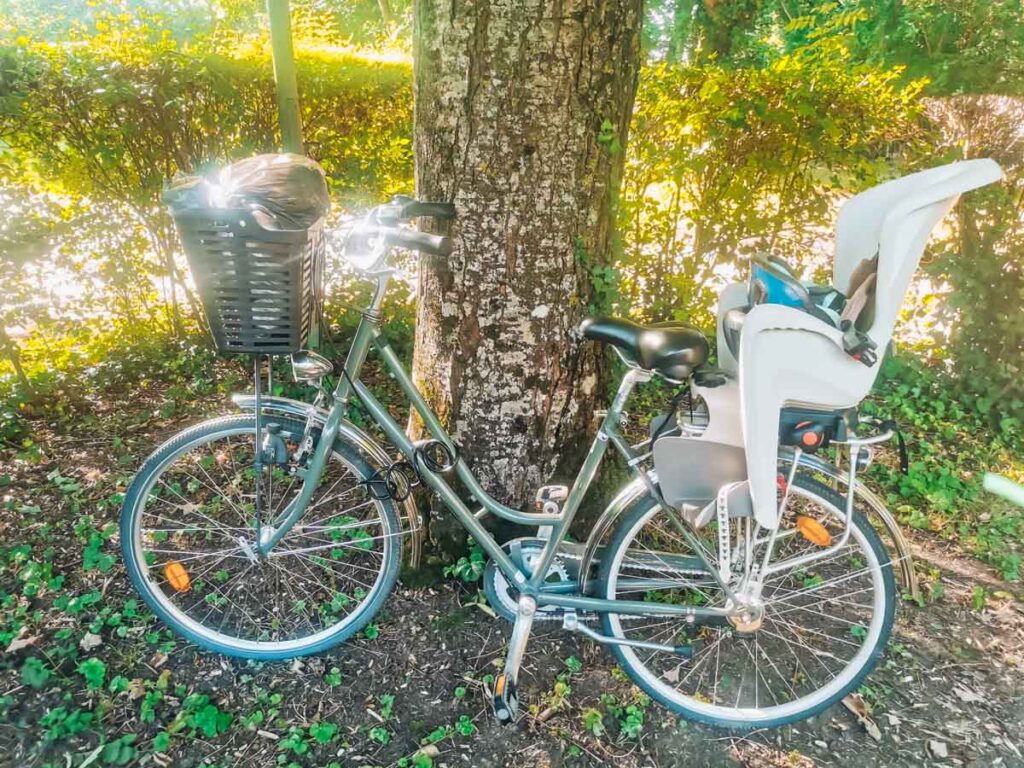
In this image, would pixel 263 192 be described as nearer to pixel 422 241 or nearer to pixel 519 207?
pixel 422 241

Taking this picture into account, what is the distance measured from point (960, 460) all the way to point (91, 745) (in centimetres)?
446

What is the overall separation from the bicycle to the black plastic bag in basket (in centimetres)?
19

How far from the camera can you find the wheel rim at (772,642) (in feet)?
7.40

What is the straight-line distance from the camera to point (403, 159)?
4379 millimetres

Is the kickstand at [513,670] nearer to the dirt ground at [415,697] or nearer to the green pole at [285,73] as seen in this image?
the dirt ground at [415,697]

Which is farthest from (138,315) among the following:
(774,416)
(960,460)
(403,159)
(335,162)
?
(960,460)

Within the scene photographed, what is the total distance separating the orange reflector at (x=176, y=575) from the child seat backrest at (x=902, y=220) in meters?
2.58

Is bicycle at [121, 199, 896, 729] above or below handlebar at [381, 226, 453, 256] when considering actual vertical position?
below

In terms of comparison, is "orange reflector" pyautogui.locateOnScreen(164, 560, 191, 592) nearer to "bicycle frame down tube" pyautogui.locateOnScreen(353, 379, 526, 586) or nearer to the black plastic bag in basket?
"bicycle frame down tube" pyautogui.locateOnScreen(353, 379, 526, 586)

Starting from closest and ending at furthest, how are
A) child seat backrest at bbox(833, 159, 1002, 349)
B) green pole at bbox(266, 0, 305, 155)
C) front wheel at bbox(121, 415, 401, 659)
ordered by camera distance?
1. child seat backrest at bbox(833, 159, 1002, 349)
2. front wheel at bbox(121, 415, 401, 659)
3. green pole at bbox(266, 0, 305, 155)

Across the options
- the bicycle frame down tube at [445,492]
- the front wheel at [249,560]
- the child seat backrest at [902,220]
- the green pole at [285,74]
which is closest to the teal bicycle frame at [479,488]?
the bicycle frame down tube at [445,492]

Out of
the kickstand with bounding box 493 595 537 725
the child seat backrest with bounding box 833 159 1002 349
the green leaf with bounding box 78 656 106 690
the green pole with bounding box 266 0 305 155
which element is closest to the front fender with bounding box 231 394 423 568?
the kickstand with bounding box 493 595 537 725

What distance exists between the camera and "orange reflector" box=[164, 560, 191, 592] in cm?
255

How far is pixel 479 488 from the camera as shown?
2.36m
